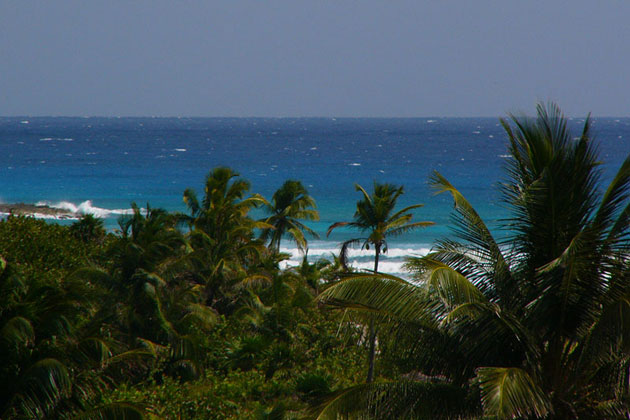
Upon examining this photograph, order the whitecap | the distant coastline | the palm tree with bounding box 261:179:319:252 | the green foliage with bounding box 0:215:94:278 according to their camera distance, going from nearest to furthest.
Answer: the green foliage with bounding box 0:215:94:278 → the palm tree with bounding box 261:179:319:252 → the distant coastline → the whitecap

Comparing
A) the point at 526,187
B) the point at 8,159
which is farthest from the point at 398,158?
the point at 526,187

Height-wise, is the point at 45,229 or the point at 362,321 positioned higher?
the point at 362,321

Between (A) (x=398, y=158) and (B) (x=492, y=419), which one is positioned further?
(A) (x=398, y=158)

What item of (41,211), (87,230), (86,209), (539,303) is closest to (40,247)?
(87,230)

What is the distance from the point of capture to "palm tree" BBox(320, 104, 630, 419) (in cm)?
753

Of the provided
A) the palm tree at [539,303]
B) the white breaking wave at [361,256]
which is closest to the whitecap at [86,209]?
the white breaking wave at [361,256]

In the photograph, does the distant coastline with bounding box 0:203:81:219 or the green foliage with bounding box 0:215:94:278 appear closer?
the green foliage with bounding box 0:215:94:278

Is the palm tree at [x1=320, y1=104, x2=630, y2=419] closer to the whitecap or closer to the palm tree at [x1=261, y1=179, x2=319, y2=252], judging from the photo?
the palm tree at [x1=261, y1=179, x2=319, y2=252]

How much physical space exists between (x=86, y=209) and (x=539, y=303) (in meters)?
62.0

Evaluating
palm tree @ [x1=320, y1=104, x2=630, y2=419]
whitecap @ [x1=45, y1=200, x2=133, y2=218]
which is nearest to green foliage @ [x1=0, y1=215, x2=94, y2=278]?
palm tree @ [x1=320, y1=104, x2=630, y2=419]

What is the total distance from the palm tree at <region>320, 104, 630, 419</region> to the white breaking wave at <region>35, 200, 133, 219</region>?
185 feet

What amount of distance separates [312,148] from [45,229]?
11882 centimetres

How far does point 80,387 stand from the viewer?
388 inches

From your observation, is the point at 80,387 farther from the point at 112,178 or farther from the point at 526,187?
the point at 112,178
